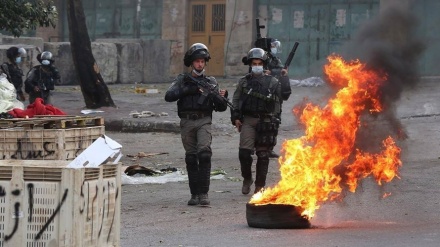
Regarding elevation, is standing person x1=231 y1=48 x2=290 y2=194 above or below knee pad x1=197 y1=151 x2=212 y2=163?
above

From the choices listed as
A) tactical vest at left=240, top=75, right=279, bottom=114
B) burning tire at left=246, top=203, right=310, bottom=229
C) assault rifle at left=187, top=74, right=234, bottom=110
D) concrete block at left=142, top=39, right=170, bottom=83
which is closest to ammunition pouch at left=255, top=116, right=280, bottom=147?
tactical vest at left=240, top=75, right=279, bottom=114

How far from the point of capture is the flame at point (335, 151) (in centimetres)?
1087

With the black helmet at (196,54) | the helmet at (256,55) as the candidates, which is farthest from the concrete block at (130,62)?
the black helmet at (196,54)

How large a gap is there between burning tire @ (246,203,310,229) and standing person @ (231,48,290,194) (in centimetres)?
250

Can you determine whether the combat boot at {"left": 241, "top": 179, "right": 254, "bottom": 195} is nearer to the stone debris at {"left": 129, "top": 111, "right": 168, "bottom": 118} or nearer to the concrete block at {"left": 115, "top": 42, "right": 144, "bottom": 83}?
the stone debris at {"left": 129, "top": 111, "right": 168, "bottom": 118}

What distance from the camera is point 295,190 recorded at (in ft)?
35.5

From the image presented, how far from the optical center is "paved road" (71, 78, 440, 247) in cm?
989

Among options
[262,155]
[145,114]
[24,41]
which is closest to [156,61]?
[24,41]

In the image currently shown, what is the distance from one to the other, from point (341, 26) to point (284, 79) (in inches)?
783

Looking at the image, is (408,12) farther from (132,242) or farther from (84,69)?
(84,69)

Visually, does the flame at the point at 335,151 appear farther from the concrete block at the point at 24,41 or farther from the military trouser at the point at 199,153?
the concrete block at the point at 24,41

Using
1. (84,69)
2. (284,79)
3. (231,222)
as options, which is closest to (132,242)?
(231,222)

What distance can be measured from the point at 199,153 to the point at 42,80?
7969 mm

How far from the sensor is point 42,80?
20.0 m
